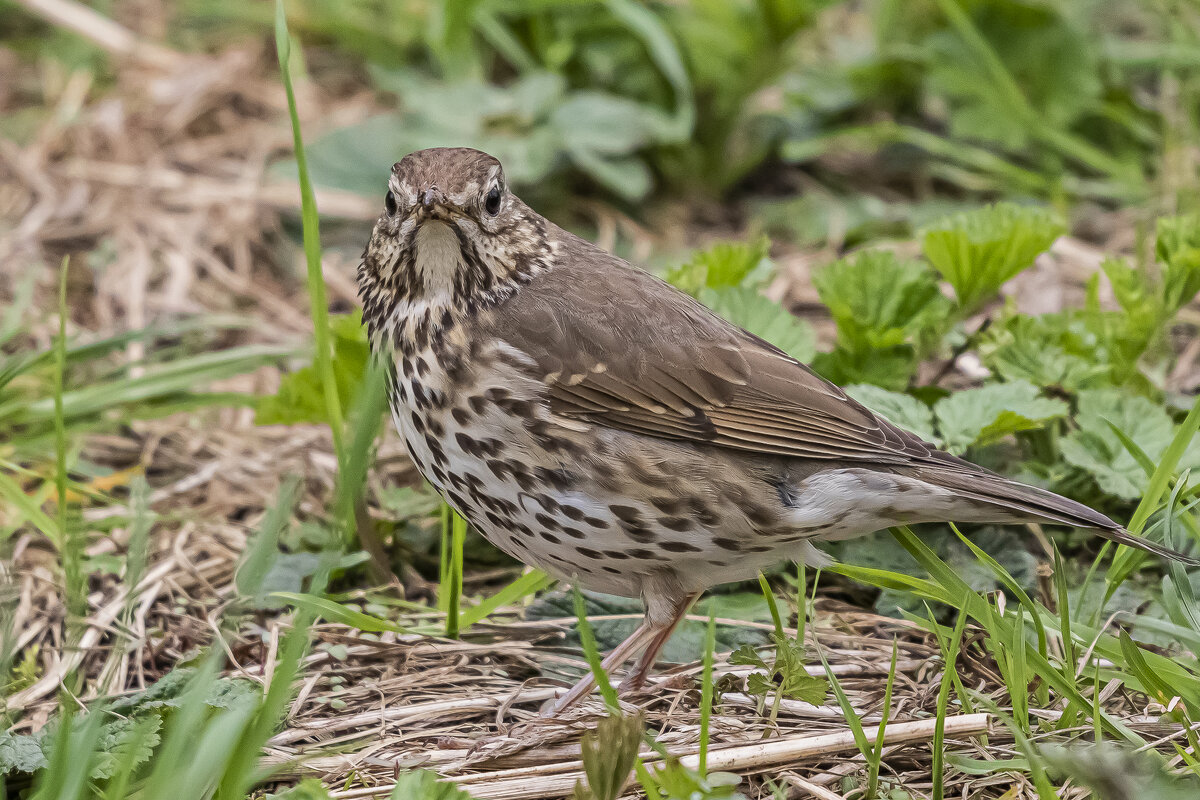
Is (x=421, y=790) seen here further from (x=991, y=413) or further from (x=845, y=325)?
(x=845, y=325)

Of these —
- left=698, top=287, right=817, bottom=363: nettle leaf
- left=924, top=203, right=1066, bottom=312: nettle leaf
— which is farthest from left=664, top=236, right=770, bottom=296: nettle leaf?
left=924, top=203, right=1066, bottom=312: nettle leaf

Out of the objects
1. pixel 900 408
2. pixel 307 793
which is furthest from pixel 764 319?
pixel 307 793

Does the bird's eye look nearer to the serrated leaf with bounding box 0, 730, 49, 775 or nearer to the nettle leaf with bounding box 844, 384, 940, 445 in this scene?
the nettle leaf with bounding box 844, 384, 940, 445

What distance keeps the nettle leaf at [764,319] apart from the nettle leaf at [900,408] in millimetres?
204

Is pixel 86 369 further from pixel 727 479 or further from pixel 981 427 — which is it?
pixel 981 427

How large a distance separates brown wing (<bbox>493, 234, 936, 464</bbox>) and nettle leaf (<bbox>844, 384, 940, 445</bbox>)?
0.29m

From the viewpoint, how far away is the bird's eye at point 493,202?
3.16 meters

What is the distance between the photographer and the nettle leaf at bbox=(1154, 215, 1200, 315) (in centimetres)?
378

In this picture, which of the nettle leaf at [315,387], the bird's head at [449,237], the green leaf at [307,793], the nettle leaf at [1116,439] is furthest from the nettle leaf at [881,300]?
the green leaf at [307,793]

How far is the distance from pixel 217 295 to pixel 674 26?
2202mm

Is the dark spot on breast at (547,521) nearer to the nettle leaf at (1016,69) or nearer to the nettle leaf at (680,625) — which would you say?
the nettle leaf at (680,625)

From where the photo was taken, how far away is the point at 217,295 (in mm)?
5316

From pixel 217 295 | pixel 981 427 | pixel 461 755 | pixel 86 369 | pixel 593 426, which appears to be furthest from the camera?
pixel 217 295

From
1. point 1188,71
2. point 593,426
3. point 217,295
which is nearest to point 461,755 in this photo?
point 593,426
